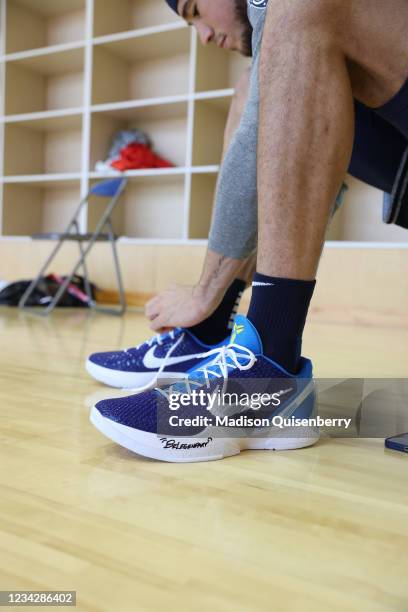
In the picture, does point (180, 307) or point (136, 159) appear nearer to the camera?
point (180, 307)

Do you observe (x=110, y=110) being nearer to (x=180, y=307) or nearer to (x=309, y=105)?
(x=180, y=307)

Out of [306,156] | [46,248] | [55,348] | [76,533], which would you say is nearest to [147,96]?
[46,248]

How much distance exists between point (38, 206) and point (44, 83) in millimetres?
953

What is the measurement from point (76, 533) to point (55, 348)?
49.6 inches

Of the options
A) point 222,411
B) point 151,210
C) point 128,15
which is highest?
point 128,15

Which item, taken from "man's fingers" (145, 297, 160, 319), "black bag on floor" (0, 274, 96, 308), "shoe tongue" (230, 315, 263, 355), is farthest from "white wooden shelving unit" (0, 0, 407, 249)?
"shoe tongue" (230, 315, 263, 355)

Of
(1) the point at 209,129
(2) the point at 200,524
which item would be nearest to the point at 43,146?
(1) the point at 209,129

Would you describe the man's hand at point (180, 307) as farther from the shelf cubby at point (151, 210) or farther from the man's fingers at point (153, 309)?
the shelf cubby at point (151, 210)

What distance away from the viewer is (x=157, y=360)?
43.1 inches

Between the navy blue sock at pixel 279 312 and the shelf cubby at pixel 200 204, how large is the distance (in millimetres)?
3029

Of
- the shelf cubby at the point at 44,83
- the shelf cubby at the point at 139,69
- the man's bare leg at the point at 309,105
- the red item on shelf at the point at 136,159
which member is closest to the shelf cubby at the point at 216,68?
Result: the shelf cubby at the point at 139,69

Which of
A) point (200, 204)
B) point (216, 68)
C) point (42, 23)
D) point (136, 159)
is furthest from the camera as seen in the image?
point (42, 23)

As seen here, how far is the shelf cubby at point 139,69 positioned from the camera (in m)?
4.14

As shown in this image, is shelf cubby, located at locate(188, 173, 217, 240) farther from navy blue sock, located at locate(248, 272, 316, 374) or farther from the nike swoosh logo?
navy blue sock, located at locate(248, 272, 316, 374)
